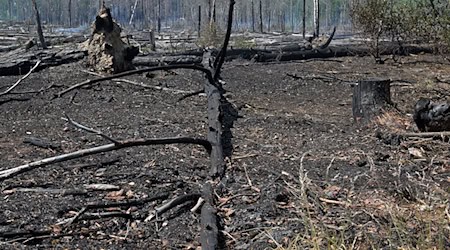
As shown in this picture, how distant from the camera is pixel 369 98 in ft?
22.6

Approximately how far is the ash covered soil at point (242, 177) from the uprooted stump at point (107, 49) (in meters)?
1.94

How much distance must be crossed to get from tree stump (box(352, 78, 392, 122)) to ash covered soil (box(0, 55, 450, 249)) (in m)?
0.16

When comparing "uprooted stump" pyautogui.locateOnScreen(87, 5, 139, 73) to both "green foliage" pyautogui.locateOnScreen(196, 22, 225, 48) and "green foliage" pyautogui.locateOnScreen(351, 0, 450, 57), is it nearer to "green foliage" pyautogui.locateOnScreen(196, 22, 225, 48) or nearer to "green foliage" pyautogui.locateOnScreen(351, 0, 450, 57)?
"green foliage" pyautogui.locateOnScreen(351, 0, 450, 57)

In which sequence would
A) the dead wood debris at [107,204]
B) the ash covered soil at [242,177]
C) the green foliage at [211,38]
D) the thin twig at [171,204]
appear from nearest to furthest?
the ash covered soil at [242,177], the dead wood debris at [107,204], the thin twig at [171,204], the green foliage at [211,38]

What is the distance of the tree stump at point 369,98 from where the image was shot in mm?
6895

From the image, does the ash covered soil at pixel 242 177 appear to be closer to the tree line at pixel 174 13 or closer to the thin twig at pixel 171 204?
the thin twig at pixel 171 204

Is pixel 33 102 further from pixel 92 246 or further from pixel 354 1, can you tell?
pixel 354 1

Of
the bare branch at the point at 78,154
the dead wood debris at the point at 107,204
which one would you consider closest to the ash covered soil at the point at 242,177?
the dead wood debris at the point at 107,204

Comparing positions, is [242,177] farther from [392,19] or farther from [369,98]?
[392,19]

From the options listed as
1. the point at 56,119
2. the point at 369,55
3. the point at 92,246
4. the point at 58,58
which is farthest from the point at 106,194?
the point at 369,55

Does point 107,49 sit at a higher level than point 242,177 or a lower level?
higher

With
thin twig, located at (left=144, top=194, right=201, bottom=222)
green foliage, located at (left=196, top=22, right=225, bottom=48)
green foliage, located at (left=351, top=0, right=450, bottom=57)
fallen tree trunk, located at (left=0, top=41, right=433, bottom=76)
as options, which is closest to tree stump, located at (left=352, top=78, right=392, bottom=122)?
thin twig, located at (left=144, top=194, right=201, bottom=222)

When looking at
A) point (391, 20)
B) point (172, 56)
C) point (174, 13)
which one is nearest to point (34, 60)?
point (172, 56)

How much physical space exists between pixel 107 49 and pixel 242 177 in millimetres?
7097
